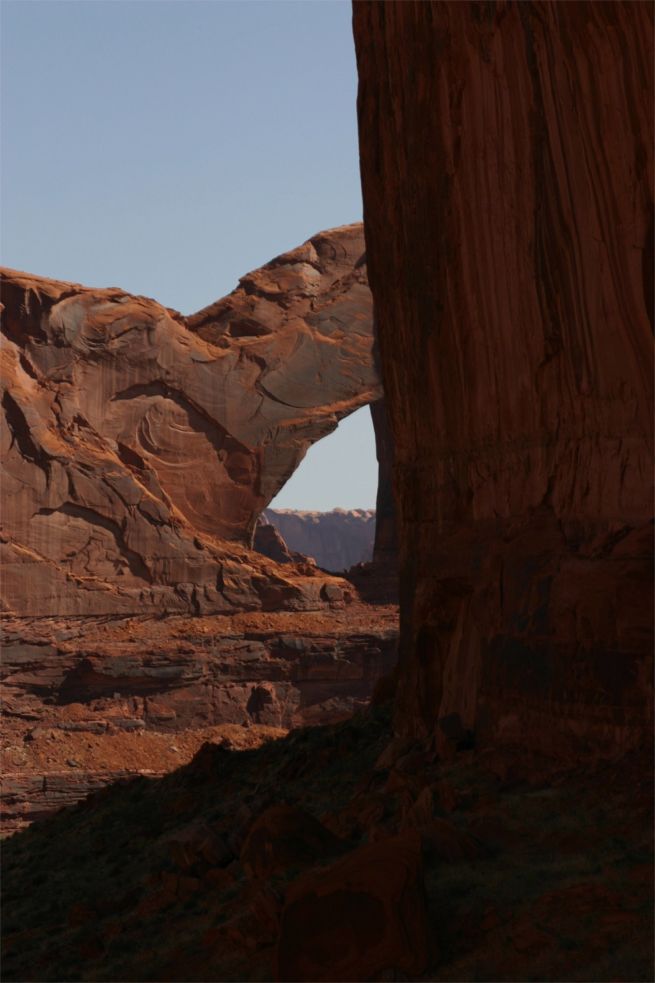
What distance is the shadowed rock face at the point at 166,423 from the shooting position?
97.9 ft

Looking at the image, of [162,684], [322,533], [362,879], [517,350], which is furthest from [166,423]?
[322,533]

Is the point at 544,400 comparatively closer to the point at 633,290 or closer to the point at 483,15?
the point at 633,290

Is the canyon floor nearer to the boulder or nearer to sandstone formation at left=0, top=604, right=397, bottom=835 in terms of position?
the boulder

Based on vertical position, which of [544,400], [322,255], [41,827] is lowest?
[41,827]

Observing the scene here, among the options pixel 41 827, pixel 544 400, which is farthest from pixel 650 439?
pixel 41 827

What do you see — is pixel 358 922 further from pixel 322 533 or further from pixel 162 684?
pixel 322 533

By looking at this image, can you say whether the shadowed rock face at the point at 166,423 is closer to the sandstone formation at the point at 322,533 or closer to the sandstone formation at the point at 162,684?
the sandstone formation at the point at 162,684

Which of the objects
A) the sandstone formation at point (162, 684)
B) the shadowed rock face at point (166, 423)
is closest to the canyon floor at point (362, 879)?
the sandstone formation at point (162, 684)

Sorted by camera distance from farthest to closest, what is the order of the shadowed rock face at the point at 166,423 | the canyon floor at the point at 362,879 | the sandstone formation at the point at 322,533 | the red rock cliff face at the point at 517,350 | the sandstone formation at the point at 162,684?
the sandstone formation at the point at 322,533, the shadowed rock face at the point at 166,423, the sandstone formation at the point at 162,684, the red rock cliff face at the point at 517,350, the canyon floor at the point at 362,879

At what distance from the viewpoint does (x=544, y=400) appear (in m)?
12.1

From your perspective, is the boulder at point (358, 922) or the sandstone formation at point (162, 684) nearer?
the boulder at point (358, 922)

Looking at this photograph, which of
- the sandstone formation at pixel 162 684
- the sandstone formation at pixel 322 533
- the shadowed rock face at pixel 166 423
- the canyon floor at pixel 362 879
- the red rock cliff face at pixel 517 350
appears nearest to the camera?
the canyon floor at pixel 362 879

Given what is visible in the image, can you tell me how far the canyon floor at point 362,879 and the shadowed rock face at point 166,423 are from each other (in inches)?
575

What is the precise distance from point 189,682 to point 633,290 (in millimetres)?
19962
